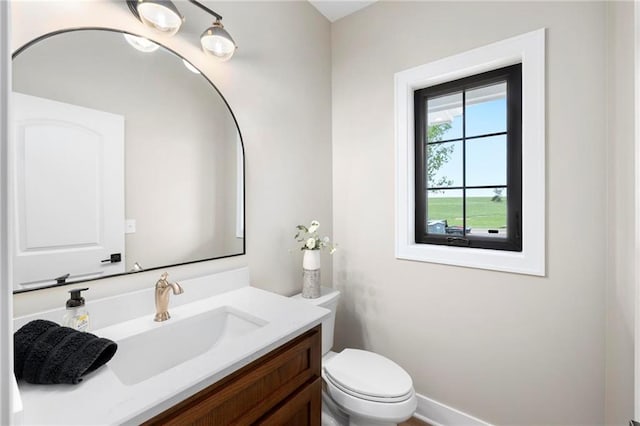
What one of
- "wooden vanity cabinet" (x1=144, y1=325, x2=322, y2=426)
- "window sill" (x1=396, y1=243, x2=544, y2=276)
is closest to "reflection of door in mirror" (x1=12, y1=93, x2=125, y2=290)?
"wooden vanity cabinet" (x1=144, y1=325, x2=322, y2=426)

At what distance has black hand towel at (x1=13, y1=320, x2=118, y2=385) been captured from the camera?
65cm

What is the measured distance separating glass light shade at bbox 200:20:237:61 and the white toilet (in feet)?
5.09

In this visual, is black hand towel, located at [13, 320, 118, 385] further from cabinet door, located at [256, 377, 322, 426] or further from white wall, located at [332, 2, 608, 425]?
white wall, located at [332, 2, 608, 425]

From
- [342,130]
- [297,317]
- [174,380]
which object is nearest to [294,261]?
[297,317]

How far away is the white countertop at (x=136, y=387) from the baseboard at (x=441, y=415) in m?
1.19

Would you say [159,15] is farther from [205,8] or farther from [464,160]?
[464,160]

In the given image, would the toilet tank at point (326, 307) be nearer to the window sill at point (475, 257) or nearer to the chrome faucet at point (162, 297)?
the window sill at point (475, 257)

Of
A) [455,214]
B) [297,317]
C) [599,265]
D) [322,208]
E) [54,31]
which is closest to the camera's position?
[54,31]

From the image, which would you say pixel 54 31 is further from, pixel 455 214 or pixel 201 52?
pixel 455 214

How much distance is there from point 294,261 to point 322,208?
0.43 metres

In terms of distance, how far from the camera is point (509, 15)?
1428 millimetres

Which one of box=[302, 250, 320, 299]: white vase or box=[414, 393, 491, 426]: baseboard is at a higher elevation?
box=[302, 250, 320, 299]: white vase

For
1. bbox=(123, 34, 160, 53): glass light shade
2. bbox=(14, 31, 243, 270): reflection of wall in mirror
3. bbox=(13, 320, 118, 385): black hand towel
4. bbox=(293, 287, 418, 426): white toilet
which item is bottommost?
bbox=(293, 287, 418, 426): white toilet

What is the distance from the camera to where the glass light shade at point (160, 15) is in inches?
→ 41.8
